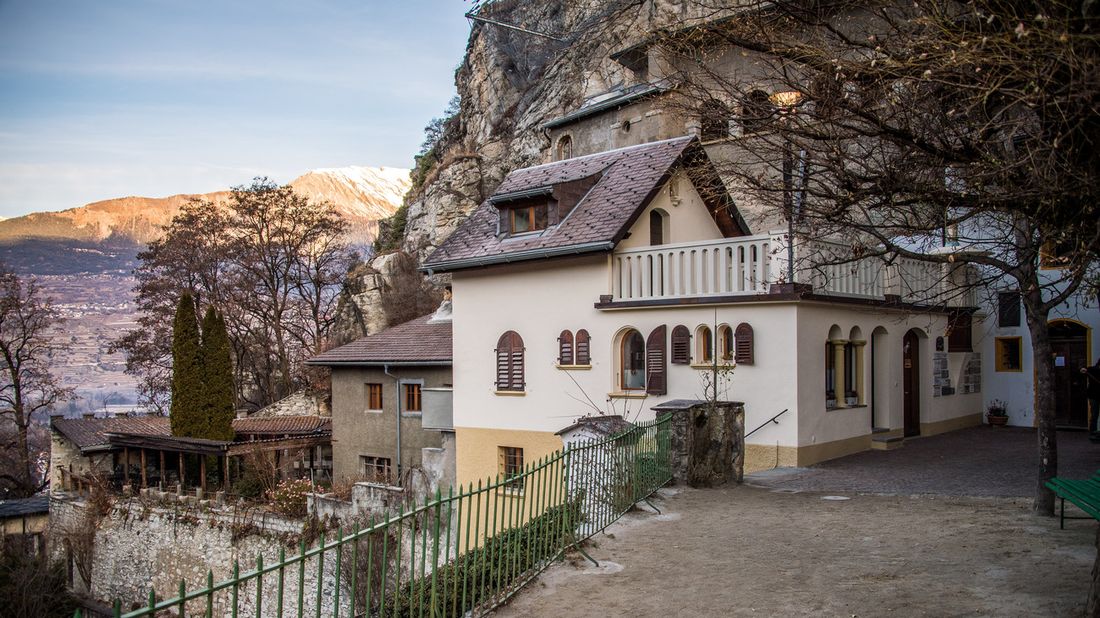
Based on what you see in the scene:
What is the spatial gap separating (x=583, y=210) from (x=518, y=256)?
73.8 inches

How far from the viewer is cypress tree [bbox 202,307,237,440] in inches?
1302

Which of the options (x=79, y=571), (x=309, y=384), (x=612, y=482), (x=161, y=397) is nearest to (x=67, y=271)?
(x=161, y=397)

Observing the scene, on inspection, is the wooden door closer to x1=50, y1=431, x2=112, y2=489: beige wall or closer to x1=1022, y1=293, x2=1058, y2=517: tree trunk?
x1=1022, y1=293, x2=1058, y2=517: tree trunk

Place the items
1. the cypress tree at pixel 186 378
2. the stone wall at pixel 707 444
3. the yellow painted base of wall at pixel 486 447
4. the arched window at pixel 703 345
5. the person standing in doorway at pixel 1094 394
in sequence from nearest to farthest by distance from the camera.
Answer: the stone wall at pixel 707 444, the person standing in doorway at pixel 1094 394, the arched window at pixel 703 345, the yellow painted base of wall at pixel 486 447, the cypress tree at pixel 186 378

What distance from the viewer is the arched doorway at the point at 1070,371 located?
67.4 feet

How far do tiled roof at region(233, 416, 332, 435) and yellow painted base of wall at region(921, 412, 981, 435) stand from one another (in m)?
19.7

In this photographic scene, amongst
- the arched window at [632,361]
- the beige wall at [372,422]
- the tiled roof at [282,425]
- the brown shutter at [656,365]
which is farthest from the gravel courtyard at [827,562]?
the tiled roof at [282,425]

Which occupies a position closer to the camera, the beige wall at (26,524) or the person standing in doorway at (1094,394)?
the person standing in doorway at (1094,394)

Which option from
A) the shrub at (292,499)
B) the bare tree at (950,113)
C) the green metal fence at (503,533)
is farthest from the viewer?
the shrub at (292,499)

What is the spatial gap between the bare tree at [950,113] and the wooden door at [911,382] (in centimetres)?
987

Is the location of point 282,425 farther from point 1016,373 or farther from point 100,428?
point 1016,373

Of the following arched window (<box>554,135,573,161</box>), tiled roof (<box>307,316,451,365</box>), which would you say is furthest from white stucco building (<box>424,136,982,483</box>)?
arched window (<box>554,135,573,161</box>)

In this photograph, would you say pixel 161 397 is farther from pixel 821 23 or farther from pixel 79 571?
pixel 821 23

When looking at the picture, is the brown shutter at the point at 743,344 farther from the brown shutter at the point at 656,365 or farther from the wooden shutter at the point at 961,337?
the wooden shutter at the point at 961,337
